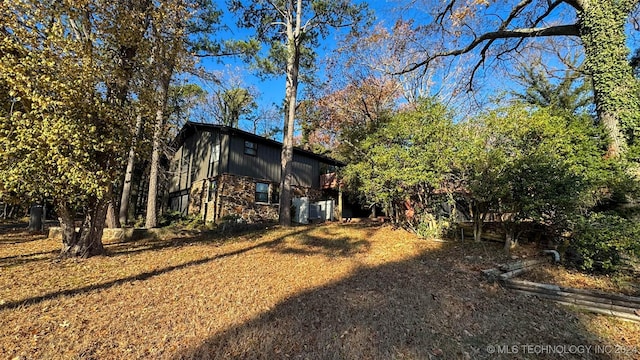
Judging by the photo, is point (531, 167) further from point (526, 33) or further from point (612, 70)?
point (526, 33)

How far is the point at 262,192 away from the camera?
17000 mm

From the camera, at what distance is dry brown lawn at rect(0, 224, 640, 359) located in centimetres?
333

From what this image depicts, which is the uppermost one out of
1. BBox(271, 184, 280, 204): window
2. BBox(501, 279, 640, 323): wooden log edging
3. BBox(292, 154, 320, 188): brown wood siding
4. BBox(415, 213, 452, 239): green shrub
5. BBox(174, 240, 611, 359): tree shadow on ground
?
BBox(292, 154, 320, 188): brown wood siding

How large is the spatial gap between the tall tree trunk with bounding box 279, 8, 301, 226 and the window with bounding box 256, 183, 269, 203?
418cm

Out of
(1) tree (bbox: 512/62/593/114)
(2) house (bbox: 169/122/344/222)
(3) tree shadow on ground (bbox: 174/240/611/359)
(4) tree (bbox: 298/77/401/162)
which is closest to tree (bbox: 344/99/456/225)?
(3) tree shadow on ground (bbox: 174/240/611/359)

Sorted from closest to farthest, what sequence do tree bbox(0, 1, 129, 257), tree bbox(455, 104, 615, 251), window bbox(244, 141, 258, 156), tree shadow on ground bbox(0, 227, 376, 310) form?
tree shadow on ground bbox(0, 227, 376, 310), tree bbox(0, 1, 129, 257), tree bbox(455, 104, 615, 251), window bbox(244, 141, 258, 156)

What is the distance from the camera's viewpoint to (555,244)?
6.70 meters

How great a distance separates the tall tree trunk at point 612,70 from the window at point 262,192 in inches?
570

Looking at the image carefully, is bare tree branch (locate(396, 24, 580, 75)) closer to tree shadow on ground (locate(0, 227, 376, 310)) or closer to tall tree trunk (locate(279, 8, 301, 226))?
tall tree trunk (locate(279, 8, 301, 226))

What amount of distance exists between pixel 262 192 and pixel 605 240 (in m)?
14.7

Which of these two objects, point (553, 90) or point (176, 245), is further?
point (553, 90)

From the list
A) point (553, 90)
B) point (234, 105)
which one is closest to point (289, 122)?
point (234, 105)

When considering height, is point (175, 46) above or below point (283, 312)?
above

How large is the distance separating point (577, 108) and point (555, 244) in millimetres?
15726
